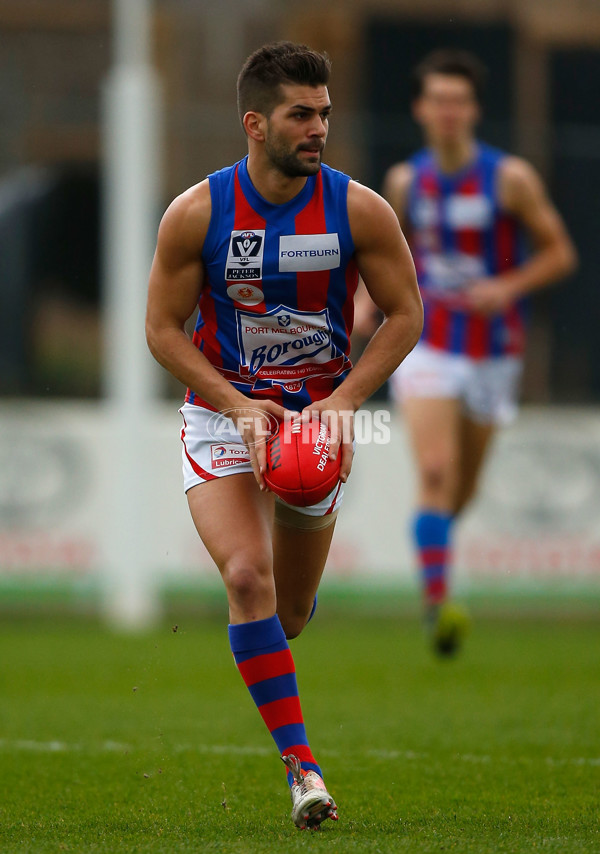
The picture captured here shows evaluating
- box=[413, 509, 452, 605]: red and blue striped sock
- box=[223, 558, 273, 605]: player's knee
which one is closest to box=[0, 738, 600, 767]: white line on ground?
box=[223, 558, 273, 605]: player's knee

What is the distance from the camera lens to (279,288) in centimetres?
430

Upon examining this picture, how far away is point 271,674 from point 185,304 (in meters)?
1.08

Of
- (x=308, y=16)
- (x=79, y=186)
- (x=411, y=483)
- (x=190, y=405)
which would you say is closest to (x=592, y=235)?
(x=411, y=483)

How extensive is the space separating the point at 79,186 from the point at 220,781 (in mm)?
8030

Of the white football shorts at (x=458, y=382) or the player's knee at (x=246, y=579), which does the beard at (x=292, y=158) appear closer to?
the player's knee at (x=246, y=579)

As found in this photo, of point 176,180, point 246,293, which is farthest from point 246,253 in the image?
point 176,180

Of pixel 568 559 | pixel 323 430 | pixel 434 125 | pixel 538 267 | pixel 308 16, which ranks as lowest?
pixel 568 559

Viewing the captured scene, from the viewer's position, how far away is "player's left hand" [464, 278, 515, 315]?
7543 millimetres

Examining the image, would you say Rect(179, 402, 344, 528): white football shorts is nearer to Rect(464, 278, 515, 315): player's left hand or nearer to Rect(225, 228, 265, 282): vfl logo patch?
Rect(225, 228, 265, 282): vfl logo patch

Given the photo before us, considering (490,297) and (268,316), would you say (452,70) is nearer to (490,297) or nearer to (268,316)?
(490,297)

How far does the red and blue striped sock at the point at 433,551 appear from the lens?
7.30 meters

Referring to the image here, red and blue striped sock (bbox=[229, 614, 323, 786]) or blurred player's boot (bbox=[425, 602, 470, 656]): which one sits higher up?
red and blue striped sock (bbox=[229, 614, 323, 786])

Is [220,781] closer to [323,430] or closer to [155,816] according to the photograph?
[155,816]

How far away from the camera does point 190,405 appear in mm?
4523
